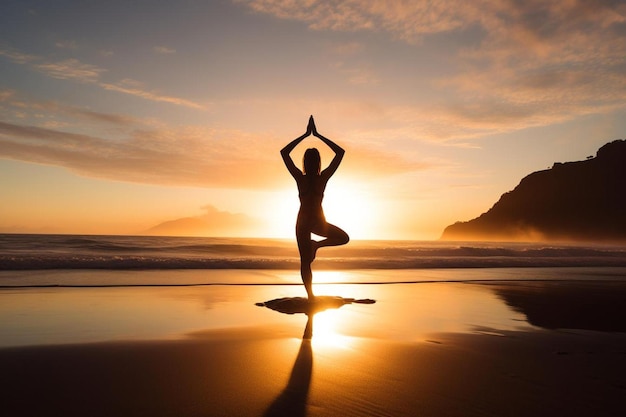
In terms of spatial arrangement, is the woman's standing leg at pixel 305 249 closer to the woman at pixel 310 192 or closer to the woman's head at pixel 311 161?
the woman at pixel 310 192

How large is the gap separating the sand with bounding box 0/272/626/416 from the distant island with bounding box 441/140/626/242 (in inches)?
4835

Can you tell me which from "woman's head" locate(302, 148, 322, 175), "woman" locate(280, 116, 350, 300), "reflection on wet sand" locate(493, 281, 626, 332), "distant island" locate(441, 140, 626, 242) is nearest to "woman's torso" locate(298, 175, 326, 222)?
"woman" locate(280, 116, 350, 300)

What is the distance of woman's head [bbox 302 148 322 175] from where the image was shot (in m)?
7.33

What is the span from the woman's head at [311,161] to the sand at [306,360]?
8.16ft

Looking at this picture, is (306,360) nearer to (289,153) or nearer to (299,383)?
(299,383)

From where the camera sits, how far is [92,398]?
294 cm

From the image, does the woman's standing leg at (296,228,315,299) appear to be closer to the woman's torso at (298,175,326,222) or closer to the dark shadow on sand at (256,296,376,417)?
the woman's torso at (298,175,326,222)

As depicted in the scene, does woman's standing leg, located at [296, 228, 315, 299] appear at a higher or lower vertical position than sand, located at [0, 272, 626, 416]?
higher

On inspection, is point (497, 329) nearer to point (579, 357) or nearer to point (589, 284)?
point (579, 357)

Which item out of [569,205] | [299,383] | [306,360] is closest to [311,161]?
[306,360]

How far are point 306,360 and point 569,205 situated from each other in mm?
144991

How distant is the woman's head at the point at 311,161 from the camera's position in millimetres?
7332

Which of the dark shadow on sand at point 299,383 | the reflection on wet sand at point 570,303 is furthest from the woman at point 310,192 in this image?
the reflection on wet sand at point 570,303

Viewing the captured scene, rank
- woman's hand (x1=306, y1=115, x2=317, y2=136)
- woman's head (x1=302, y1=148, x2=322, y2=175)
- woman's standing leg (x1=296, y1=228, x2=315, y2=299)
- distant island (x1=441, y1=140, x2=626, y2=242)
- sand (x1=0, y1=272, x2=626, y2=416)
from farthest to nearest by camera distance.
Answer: distant island (x1=441, y1=140, x2=626, y2=242) < woman's standing leg (x1=296, y1=228, x2=315, y2=299) < woman's head (x1=302, y1=148, x2=322, y2=175) < woman's hand (x1=306, y1=115, x2=317, y2=136) < sand (x1=0, y1=272, x2=626, y2=416)
